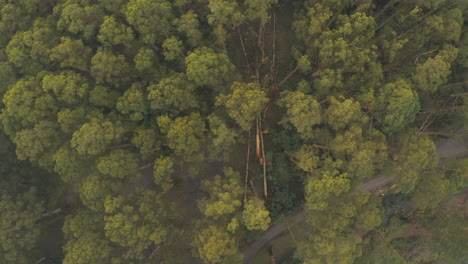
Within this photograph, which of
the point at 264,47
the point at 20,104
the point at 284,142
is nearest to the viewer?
the point at 20,104

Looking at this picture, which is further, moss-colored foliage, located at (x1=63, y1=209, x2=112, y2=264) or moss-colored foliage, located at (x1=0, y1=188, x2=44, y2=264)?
moss-colored foliage, located at (x1=0, y1=188, x2=44, y2=264)

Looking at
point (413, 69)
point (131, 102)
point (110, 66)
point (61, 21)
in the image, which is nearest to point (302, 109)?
point (413, 69)

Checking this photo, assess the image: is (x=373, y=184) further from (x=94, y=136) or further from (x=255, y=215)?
(x=94, y=136)

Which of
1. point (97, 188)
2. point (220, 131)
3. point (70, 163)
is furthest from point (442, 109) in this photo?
point (70, 163)

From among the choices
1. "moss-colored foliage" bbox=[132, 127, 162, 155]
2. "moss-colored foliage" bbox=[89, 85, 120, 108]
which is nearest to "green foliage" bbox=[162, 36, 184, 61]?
"moss-colored foliage" bbox=[89, 85, 120, 108]

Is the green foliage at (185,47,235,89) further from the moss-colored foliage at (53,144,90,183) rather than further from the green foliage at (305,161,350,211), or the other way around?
the green foliage at (305,161,350,211)

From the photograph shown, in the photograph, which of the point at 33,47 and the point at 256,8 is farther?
the point at 256,8

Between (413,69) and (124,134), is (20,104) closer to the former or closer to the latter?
(124,134)
